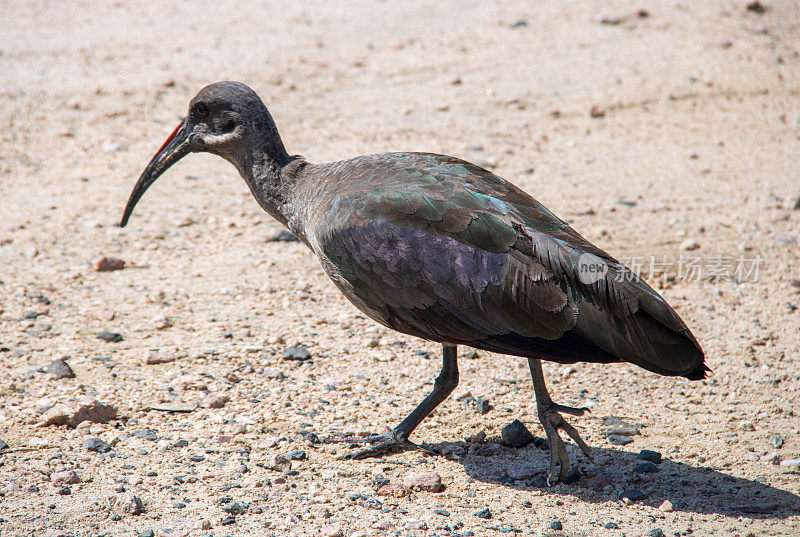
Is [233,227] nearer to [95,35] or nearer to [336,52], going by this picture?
[336,52]

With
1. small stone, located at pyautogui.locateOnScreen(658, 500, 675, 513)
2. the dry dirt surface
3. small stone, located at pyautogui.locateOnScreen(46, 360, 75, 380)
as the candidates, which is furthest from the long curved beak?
small stone, located at pyautogui.locateOnScreen(658, 500, 675, 513)

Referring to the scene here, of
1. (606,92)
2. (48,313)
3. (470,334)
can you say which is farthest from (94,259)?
(606,92)

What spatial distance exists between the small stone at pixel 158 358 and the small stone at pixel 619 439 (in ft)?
9.15

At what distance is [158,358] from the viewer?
5.45 m

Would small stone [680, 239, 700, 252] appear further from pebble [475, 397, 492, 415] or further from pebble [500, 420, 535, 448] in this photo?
pebble [500, 420, 535, 448]

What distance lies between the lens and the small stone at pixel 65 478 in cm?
427

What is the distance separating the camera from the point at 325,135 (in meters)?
8.73

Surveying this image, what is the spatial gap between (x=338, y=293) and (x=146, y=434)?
2.07m

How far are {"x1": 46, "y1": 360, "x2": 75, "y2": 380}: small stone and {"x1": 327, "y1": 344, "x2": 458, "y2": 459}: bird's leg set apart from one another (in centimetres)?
170

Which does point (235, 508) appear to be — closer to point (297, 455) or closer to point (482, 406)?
point (297, 455)

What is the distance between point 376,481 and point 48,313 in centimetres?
284

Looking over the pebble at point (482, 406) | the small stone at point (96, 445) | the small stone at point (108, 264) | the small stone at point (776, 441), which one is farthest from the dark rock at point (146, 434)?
the small stone at point (776, 441)

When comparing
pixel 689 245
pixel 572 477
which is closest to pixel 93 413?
pixel 572 477

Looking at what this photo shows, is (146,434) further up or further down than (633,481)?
further up
